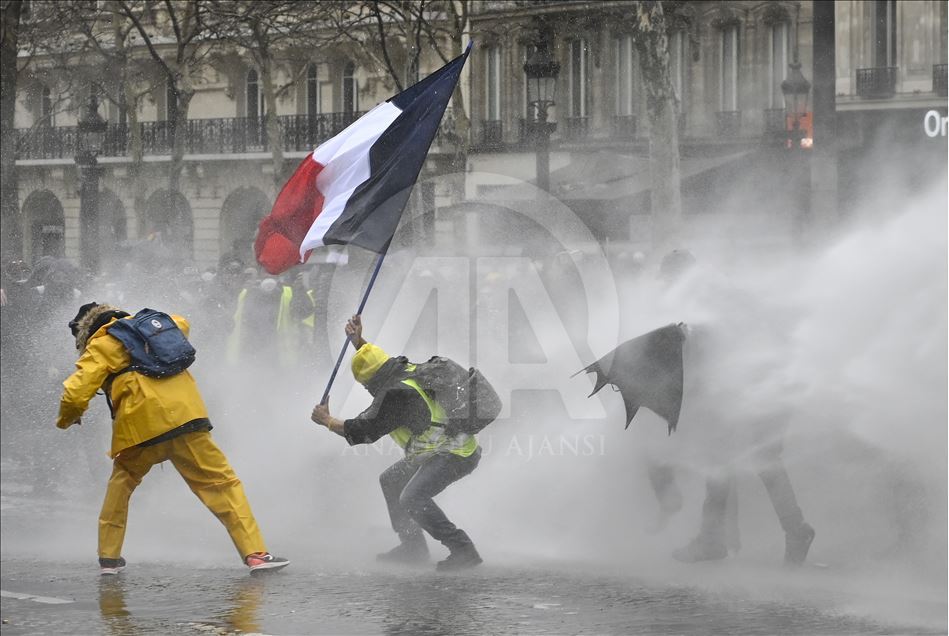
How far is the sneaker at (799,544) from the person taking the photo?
7426 millimetres

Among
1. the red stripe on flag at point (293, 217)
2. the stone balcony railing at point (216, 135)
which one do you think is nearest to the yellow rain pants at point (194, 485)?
the red stripe on flag at point (293, 217)

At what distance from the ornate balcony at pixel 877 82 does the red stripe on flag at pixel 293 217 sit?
20287 millimetres

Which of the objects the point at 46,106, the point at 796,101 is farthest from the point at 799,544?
the point at 46,106

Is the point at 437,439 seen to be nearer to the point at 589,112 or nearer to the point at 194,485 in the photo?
the point at 194,485

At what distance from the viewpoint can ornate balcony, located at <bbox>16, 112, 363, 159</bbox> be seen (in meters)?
28.8

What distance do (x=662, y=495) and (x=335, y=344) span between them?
5470 mm

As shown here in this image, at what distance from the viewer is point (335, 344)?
1312cm

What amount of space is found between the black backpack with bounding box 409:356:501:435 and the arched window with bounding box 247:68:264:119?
73.2 ft

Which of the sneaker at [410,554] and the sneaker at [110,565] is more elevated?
the sneaker at [110,565]

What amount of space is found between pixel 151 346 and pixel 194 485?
74cm

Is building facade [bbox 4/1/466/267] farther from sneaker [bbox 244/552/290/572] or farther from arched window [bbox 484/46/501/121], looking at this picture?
sneaker [bbox 244/552/290/572]

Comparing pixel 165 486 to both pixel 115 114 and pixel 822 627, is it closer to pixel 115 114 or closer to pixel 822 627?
pixel 822 627

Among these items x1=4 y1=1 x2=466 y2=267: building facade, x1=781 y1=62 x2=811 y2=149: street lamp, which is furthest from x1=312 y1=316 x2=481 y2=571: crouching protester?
x1=4 y1=1 x2=466 y2=267: building facade

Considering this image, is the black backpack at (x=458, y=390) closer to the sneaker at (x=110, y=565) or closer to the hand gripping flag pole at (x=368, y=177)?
the hand gripping flag pole at (x=368, y=177)
